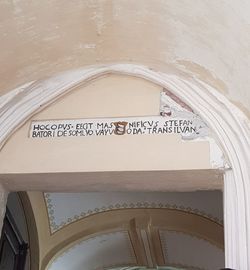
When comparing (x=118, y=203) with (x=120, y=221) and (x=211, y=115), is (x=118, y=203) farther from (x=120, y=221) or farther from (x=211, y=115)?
(x=211, y=115)

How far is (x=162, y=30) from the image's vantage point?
2857mm

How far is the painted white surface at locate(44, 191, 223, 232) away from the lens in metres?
5.88

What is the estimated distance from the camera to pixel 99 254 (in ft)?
22.4

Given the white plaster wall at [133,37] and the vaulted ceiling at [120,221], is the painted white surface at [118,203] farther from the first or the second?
the white plaster wall at [133,37]

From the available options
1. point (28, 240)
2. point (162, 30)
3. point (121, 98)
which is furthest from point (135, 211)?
point (162, 30)

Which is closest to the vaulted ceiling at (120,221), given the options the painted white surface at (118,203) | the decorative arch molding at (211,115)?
the painted white surface at (118,203)

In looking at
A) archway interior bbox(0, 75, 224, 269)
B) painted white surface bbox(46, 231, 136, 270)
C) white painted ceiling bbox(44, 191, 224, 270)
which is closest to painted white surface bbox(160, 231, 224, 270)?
white painted ceiling bbox(44, 191, 224, 270)

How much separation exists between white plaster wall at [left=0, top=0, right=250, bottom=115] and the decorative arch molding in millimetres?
63

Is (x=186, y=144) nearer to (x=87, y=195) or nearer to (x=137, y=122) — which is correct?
(x=137, y=122)

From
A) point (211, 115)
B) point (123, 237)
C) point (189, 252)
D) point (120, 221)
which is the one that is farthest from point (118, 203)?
point (211, 115)

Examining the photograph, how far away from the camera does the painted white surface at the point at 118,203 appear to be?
19.3 feet

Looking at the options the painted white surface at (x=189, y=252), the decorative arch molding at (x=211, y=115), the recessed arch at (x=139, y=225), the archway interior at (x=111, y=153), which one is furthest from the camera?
the painted white surface at (x=189, y=252)

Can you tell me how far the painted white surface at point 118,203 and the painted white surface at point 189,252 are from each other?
20.0 inches

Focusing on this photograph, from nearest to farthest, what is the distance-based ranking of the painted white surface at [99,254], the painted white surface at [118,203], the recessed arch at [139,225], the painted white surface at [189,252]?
1. the painted white surface at [118,203]
2. the recessed arch at [139,225]
3. the painted white surface at [99,254]
4. the painted white surface at [189,252]
